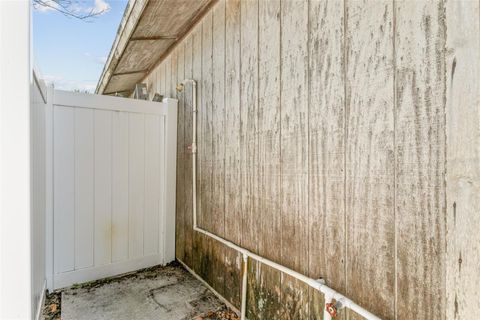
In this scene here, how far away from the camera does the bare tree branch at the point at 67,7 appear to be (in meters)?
2.44

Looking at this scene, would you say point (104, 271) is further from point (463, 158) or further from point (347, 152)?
point (463, 158)

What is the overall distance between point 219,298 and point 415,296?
149 centimetres

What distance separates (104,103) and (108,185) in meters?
0.74

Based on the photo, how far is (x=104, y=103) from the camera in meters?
2.47

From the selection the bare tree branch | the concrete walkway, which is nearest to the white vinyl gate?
the concrete walkway

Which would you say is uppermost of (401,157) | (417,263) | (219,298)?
(401,157)

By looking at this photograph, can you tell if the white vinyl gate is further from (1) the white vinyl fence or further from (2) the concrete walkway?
(1) the white vinyl fence

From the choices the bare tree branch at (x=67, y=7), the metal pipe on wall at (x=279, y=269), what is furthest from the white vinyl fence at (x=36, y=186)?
the metal pipe on wall at (x=279, y=269)

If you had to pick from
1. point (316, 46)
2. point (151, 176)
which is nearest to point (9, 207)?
point (316, 46)

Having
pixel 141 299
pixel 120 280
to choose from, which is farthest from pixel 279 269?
pixel 120 280

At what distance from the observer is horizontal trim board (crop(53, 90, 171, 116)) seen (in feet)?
7.45

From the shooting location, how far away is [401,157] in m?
0.99

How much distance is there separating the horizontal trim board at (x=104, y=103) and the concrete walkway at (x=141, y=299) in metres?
1.53

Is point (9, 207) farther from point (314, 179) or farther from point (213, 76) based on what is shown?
point (213, 76)
